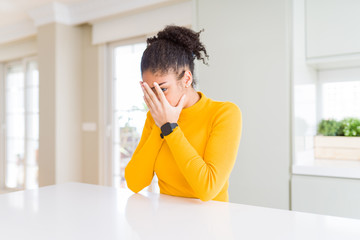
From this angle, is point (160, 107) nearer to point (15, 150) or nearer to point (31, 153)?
point (31, 153)

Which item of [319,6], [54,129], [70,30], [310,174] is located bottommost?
[310,174]

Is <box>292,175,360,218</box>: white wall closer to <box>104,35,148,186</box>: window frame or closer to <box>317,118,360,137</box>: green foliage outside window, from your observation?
<box>317,118,360,137</box>: green foliage outside window

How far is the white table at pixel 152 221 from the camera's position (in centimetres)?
72

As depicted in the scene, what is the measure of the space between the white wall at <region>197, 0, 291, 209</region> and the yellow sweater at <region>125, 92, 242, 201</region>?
0.86 m

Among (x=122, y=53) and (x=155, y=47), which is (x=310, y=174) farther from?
(x=122, y=53)

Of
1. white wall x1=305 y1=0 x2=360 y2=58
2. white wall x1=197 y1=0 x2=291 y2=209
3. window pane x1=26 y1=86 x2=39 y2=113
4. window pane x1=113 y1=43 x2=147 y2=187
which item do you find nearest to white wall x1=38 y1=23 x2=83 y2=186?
window pane x1=113 y1=43 x2=147 y2=187

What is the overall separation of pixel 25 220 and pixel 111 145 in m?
2.85

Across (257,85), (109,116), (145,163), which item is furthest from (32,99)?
(145,163)

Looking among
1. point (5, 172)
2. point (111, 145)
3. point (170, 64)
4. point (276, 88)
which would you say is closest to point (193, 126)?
point (170, 64)

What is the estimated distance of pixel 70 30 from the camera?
3.74 metres

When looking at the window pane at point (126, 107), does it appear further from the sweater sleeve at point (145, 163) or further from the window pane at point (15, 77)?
the sweater sleeve at point (145, 163)

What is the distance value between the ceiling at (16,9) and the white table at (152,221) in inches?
120

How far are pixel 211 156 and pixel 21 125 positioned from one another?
4.49 metres

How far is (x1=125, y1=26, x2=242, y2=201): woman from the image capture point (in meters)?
1.06
